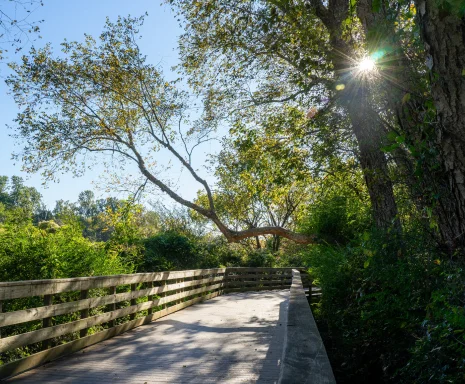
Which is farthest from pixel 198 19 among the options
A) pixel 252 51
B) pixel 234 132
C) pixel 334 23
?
pixel 334 23

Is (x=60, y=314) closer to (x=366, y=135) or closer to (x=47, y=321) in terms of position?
(x=47, y=321)

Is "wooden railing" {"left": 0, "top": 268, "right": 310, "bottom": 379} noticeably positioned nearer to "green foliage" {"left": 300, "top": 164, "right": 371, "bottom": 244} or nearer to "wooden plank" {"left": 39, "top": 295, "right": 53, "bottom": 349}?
"wooden plank" {"left": 39, "top": 295, "right": 53, "bottom": 349}

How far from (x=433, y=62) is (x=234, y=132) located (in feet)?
37.8

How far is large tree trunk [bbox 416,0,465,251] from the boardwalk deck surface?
3120 mm

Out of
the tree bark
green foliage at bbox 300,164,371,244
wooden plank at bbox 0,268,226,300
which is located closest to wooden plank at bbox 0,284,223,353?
wooden plank at bbox 0,268,226,300

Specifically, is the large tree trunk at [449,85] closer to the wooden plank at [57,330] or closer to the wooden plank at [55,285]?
the wooden plank at [55,285]

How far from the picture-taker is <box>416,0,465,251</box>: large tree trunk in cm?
→ 358

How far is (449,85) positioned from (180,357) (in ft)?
17.0

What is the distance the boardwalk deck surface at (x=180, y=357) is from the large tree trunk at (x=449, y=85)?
3120mm

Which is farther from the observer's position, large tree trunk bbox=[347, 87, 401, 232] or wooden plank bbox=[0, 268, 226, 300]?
large tree trunk bbox=[347, 87, 401, 232]

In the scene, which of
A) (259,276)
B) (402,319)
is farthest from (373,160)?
(259,276)

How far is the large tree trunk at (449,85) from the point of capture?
11.8ft

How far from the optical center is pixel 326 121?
500 inches

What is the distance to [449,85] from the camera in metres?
3.61
